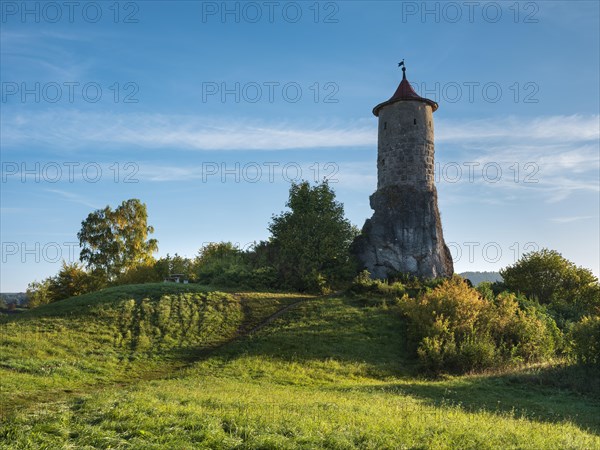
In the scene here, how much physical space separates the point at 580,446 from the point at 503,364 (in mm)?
15580

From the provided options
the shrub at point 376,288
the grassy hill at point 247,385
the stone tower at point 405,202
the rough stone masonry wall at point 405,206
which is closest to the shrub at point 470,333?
the grassy hill at point 247,385

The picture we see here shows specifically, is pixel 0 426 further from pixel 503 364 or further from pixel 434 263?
pixel 434 263

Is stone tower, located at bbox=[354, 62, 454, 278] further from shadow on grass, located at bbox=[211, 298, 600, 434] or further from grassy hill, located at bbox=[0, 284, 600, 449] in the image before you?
shadow on grass, located at bbox=[211, 298, 600, 434]

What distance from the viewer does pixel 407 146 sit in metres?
42.0

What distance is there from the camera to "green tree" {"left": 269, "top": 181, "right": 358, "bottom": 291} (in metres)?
37.6

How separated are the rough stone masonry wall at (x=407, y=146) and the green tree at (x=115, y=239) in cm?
2800

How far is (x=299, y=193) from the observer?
43.3m

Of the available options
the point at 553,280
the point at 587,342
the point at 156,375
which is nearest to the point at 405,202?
the point at 553,280

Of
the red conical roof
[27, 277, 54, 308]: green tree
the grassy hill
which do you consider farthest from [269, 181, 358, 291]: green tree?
[27, 277, 54, 308]: green tree

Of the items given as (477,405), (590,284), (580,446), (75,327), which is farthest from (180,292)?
(590,284)

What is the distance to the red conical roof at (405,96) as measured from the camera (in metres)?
42.8

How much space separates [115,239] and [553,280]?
1759 inches

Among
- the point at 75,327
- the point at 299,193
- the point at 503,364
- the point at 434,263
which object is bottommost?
the point at 503,364

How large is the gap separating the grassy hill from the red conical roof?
20.1m
